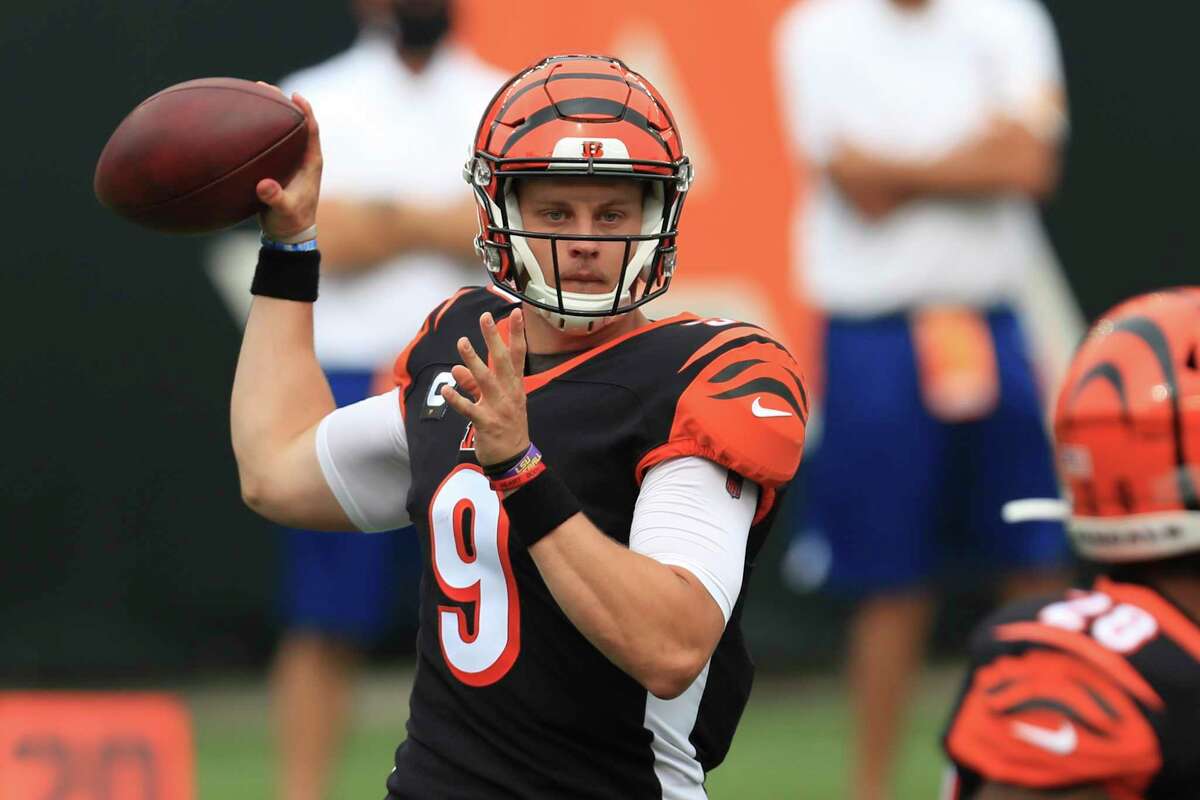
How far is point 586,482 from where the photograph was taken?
254 centimetres

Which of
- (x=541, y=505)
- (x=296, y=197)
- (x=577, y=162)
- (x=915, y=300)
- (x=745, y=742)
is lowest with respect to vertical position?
(x=745, y=742)

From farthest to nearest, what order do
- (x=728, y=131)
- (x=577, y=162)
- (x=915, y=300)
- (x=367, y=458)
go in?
(x=728, y=131)
(x=915, y=300)
(x=367, y=458)
(x=577, y=162)

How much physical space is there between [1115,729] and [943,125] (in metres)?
3.37

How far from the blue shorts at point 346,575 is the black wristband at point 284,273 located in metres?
1.88

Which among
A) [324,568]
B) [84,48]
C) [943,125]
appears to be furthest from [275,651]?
[943,125]

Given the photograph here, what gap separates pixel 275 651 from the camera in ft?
20.4

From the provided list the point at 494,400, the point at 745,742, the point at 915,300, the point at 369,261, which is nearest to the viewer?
the point at 494,400

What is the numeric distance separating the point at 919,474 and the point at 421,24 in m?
1.74

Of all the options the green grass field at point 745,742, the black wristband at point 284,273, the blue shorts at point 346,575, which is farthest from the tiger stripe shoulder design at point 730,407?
the green grass field at point 745,742

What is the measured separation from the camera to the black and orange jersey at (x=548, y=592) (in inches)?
99.6

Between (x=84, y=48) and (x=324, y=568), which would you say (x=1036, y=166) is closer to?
(x=324, y=568)

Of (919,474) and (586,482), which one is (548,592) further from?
(919,474)

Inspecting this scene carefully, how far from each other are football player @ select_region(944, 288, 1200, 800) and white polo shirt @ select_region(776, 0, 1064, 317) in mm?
2759

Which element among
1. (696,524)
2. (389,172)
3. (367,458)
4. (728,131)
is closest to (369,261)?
(389,172)
